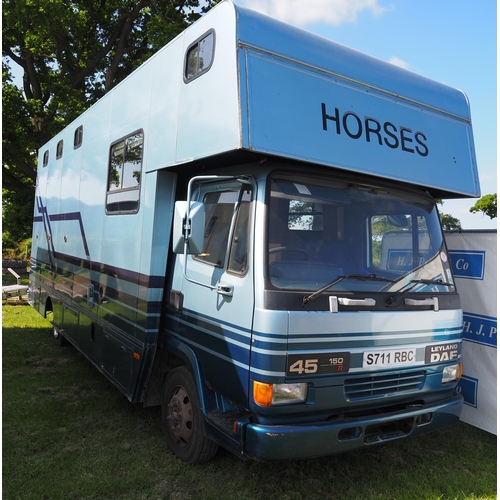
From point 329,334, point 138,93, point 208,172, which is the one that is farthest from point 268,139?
point 138,93

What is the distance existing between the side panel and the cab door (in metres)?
0.52

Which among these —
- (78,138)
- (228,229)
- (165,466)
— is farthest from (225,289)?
(78,138)

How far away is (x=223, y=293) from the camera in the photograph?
364cm

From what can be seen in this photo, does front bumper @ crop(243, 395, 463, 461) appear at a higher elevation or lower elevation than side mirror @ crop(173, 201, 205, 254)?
lower

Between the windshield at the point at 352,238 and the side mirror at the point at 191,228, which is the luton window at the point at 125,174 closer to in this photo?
the side mirror at the point at 191,228

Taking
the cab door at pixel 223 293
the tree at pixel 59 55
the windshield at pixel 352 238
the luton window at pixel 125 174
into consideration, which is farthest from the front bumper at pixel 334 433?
→ the tree at pixel 59 55

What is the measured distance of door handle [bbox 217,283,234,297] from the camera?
3.58 meters

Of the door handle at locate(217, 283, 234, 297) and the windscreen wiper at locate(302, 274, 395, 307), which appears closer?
the windscreen wiper at locate(302, 274, 395, 307)

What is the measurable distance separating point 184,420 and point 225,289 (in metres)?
1.27

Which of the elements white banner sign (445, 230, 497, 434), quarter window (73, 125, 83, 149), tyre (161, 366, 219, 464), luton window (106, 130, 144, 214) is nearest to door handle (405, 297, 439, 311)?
white banner sign (445, 230, 497, 434)

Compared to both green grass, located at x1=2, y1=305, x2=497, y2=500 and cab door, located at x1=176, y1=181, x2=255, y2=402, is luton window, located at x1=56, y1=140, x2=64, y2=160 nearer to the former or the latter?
green grass, located at x1=2, y1=305, x2=497, y2=500

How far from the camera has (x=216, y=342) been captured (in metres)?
3.71

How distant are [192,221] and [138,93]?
2.08 meters

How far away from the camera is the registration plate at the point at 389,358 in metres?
A: 3.55
